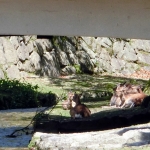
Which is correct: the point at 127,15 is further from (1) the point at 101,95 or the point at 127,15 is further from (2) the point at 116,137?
(1) the point at 101,95

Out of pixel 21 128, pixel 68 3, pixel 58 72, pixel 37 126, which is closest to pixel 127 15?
pixel 68 3

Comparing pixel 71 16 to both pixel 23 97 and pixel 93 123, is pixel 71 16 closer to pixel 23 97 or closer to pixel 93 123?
pixel 93 123

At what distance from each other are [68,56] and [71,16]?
1827 centimetres

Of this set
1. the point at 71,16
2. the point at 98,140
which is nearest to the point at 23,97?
the point at 98,140

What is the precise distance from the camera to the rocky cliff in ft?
88.0

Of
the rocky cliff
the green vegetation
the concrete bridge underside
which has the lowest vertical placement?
the green vegetation

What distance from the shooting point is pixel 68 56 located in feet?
96.2

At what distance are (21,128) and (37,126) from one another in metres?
1.59

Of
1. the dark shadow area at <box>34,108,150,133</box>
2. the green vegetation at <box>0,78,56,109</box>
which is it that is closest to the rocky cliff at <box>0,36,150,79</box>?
the green vegetation at <box>0,78,56,109</box>

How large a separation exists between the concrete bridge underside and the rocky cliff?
14.4m

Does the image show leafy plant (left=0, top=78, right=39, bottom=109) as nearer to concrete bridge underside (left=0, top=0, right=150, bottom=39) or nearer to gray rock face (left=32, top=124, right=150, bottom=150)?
gray rock face (left=32, top=124, right=150, bottom=150)

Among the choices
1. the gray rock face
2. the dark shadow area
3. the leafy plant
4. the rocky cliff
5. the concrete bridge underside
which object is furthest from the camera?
the rocky cliff

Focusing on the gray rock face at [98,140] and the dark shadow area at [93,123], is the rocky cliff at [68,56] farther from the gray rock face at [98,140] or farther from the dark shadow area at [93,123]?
the gray rock face at [98,140]

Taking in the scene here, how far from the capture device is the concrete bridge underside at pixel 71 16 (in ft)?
36.1
